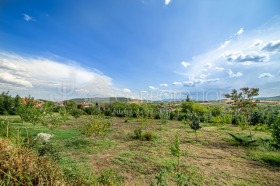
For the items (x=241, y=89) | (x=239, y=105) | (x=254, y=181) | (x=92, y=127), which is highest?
(x=241, y=89)

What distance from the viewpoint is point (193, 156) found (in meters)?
7.09

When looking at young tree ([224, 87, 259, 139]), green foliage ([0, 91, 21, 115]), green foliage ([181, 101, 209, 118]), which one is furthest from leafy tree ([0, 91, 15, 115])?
young tree ([224, 87, 259, 139])

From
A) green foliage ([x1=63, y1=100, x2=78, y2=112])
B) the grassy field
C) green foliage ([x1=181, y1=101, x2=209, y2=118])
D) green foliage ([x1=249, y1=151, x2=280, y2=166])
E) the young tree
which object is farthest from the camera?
green foliage ([x1=181, y1=101, x2=209, y2=118])

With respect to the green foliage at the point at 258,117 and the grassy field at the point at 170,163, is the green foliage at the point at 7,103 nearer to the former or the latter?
the grassy field at the point at 170,163

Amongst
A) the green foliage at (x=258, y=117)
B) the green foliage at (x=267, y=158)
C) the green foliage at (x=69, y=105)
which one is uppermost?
the green foliage at (x=69, y=105)

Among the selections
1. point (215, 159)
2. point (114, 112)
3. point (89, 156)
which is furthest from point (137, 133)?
point (114, 112)

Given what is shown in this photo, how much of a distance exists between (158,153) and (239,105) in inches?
247

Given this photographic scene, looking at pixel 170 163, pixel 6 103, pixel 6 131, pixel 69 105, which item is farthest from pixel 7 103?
pixel 170 163

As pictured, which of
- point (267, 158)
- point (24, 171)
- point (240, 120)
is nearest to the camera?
point (24, 171)

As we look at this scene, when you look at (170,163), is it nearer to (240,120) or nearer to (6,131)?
(6,131)

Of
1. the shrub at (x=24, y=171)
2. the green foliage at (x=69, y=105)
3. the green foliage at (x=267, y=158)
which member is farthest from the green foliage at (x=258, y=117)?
the shrub at (x=24, y=171)

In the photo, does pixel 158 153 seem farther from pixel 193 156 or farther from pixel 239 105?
pixel 239 105

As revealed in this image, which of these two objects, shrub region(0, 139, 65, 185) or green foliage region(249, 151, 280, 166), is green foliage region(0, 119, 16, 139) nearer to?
shrub region(0, 139, 65, 185)

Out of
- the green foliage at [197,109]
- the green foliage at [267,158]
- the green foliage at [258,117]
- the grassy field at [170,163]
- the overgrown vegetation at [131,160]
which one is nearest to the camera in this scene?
the overgrown vegetation at [131,160]
